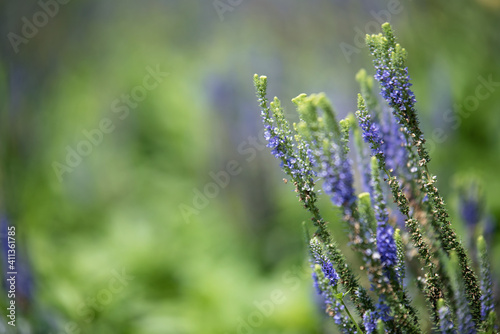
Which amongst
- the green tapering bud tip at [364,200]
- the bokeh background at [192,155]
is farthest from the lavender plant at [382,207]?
the bokeh background at [192,155]

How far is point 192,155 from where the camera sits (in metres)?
A: 5.43

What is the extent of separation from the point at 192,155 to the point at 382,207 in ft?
14.8

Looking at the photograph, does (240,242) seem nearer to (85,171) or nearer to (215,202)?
(215,202)

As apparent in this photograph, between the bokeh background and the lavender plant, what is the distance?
1288mm

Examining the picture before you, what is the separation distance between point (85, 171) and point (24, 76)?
3.62 feet

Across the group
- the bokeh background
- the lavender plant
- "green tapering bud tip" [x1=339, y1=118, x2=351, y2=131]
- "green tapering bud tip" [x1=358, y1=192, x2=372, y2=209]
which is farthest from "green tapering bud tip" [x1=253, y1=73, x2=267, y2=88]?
the bokeh background

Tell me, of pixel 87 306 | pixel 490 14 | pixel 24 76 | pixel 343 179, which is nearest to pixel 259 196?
pixel 87 306

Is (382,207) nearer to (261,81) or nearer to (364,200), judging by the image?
(364,200)

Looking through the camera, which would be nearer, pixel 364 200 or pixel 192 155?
pixel 364 200

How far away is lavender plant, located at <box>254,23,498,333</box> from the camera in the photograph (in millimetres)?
976

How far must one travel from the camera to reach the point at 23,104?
510 centimetres

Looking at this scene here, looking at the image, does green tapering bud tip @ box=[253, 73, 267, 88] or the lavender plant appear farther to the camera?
green tapering bud tip @ box=[253, 73, 267, 88]

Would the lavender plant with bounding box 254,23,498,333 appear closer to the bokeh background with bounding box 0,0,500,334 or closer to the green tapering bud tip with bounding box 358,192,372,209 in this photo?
the green tapering bud tip with bounding box 358,192,372,209

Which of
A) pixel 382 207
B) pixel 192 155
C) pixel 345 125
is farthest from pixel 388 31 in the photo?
pixel 192 155
